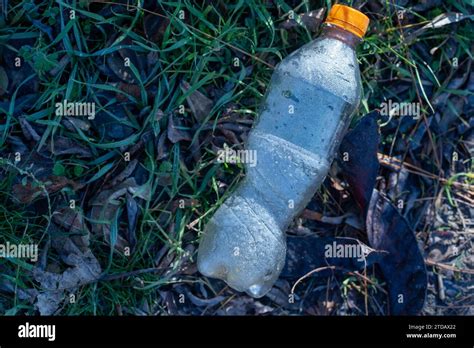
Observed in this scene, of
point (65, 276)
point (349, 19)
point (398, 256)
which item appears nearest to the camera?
point (349, 19)

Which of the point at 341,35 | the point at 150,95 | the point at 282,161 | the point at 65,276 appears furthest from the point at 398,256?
the point at 65,276

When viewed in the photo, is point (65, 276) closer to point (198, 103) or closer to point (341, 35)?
point (198, 103)

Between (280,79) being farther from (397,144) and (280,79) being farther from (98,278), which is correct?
(98,278)

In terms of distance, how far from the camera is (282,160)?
7.75ft

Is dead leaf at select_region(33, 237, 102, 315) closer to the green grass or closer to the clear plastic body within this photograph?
the green grass

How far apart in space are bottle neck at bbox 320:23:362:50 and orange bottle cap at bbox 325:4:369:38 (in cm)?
3

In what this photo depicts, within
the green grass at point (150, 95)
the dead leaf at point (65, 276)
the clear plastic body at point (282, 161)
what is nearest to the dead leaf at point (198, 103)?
the green grass at point (150, 95)

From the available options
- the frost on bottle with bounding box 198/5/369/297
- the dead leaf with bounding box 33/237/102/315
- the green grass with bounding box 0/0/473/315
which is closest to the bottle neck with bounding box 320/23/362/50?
the frost on bottle with bounding box 198/5/369/297

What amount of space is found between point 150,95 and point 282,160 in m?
0.56

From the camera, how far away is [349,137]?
7.87 feet

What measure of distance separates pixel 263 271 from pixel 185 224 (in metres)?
0.34

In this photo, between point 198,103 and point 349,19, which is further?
point 198,103

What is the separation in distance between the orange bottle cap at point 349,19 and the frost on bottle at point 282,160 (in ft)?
0.26

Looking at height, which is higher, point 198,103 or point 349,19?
point 349,19
